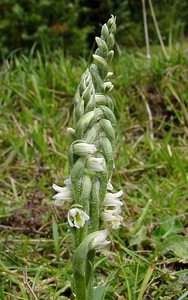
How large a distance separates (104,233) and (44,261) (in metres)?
0.79

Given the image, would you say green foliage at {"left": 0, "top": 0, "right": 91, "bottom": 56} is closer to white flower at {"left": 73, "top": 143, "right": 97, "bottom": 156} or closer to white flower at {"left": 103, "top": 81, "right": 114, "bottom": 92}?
white flower at {"left": 103, "top": 81, "right": 114, "bottom": 92}

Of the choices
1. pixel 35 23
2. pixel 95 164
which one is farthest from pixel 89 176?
pixel 35 23

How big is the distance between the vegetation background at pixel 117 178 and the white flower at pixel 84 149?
52 cm

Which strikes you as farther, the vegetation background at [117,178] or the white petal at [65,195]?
the vegetation background at [117,178]

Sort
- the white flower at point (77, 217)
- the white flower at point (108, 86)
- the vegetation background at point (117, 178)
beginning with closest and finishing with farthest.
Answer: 1. the white flower at point (77, 217)
2. the white flower at point (108, 86)
3. the vegetation background at point (117, 178)

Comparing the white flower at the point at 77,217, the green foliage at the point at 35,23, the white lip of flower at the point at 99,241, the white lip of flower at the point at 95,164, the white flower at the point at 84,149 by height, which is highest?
the white flower at the point at 84,149

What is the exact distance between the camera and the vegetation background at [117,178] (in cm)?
192

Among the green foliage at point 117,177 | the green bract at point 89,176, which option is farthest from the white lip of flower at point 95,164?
the green foliage at point 117,177

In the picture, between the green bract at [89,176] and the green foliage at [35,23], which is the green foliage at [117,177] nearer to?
the green bract at [89,176]

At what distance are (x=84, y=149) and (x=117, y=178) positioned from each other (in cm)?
131

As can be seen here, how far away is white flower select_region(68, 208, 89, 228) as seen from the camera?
135 centimetres

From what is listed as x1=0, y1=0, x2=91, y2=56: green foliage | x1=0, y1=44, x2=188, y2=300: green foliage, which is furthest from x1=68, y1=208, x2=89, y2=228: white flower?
x1=0, y1=0, x2=91, y2=56: green foliage

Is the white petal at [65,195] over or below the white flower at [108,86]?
below

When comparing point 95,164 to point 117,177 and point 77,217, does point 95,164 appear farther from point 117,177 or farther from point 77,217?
point 117,177
